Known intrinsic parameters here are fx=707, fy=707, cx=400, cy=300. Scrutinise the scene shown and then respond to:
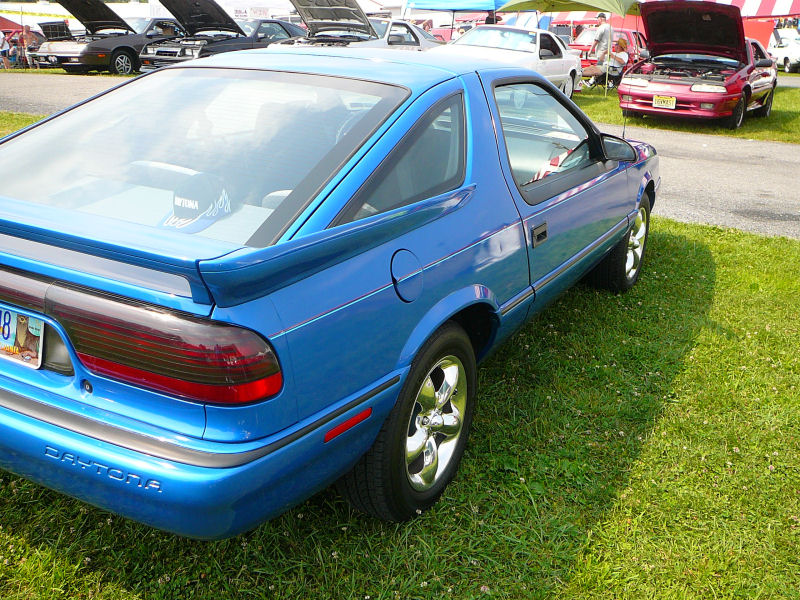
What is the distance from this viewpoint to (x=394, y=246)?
2061 millimetres

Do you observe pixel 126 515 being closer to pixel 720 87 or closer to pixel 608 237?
pixel 608 237

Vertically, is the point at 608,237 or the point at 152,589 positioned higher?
the point at 608,237

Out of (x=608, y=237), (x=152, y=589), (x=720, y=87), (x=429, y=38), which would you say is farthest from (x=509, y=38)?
(x=152, y=589)

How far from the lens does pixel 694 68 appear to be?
37.0 feet

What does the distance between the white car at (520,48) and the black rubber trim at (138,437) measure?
11.8 metres

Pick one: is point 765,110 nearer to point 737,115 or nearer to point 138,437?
point 737,115

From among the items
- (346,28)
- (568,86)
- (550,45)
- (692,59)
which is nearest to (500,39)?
(550,45)

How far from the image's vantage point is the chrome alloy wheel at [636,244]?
175 inches

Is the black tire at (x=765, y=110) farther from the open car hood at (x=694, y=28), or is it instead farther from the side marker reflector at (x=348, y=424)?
the side marker reflector at (x=348, y=424)

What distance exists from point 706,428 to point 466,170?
1.58 m

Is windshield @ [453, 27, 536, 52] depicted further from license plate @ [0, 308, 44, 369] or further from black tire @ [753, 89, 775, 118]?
license plate @ [0, 308, 44, 369]

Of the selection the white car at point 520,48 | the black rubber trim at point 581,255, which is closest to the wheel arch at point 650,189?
the black rubber trim at point 581,255

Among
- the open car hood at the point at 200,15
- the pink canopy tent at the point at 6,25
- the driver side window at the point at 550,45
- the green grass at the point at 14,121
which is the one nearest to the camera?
the green grass at the point at 14,121

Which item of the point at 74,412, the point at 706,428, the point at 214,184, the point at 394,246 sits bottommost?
the point at 706,428
